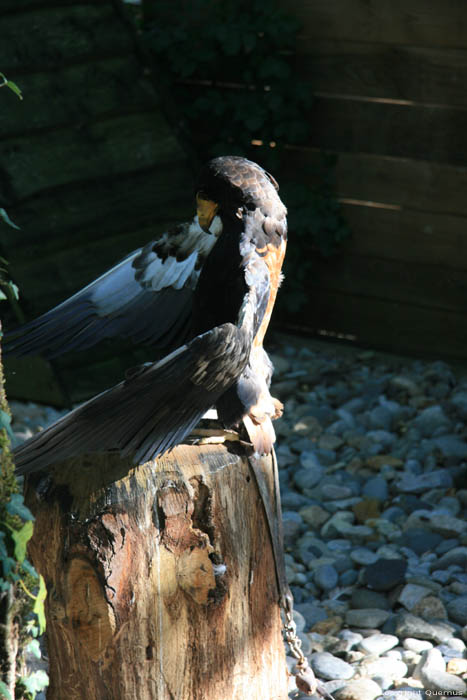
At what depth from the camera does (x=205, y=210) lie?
6.67ft

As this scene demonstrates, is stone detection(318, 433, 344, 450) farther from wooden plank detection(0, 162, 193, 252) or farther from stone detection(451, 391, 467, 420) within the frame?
wooden plank detection(0, 162, 193, 252)

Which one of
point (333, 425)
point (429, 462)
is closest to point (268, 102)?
point (333, 425)

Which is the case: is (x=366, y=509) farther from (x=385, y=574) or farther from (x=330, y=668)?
(x=330, y=668)

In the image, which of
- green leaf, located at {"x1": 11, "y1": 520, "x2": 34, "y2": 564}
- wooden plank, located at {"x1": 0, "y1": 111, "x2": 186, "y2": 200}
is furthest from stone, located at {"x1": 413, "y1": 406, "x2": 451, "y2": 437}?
green leaf, located at {"x1": 11, "y1": 520, "x2": 34, "y2": 564}

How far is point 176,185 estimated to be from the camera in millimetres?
4172

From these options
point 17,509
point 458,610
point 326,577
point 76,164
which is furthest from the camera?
point 76,164

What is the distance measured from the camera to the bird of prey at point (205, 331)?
1.64 meters

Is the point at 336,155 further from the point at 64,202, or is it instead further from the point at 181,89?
the point at 64,202

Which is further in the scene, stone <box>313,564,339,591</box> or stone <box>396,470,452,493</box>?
stone <box>396,470,452,493</box>

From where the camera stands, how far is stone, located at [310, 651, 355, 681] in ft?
7.36

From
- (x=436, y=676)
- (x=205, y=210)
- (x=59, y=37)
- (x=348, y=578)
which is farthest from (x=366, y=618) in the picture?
(x=59, y=37)

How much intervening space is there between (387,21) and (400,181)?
2.42 ft

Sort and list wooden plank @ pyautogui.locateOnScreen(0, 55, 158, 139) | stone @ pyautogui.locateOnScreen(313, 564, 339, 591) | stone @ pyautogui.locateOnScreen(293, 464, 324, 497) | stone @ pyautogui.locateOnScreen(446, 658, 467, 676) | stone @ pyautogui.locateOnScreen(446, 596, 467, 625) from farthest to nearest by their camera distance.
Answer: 1. wooden plank @ pyautogui.locateOnScreen(0, 55, 158, 139)
2. stone @ pyautogui.locateOnScreen(293, 464, 324, 497)
3. stone @ pyautogui.locateOnScreen(313, 564, 339, 591)
4. stone @ pyautogui.locateOnScreen(446, 596, 467, 625)
5. stone @ pyautogui.locateOnScreen(446, 658, 467, 676)

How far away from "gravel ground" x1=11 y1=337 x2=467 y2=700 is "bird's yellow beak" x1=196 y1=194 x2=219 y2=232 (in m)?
1.20
